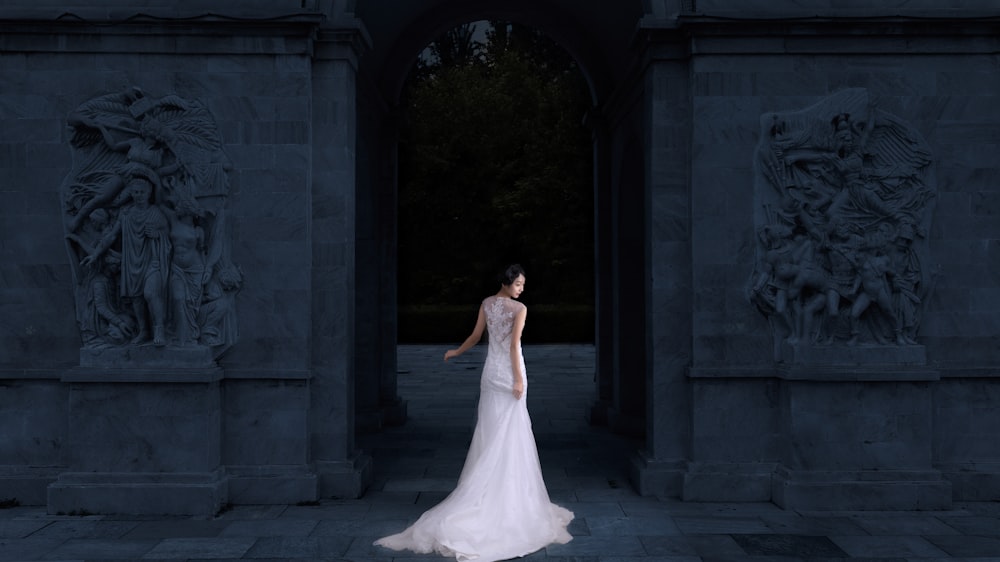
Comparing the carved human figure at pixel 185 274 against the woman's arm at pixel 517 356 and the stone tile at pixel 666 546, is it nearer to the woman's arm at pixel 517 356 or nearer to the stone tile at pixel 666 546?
the woman's arm at pixel 517 356

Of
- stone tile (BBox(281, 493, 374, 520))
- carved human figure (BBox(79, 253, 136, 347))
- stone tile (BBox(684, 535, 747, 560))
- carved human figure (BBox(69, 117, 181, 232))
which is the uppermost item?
carved human figure (BBox(69, 117, 181, 232))

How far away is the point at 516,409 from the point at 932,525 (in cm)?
395

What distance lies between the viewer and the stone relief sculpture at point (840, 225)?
345 inches

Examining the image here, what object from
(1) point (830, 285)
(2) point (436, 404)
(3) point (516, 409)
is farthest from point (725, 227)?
(2) point (436, 404)

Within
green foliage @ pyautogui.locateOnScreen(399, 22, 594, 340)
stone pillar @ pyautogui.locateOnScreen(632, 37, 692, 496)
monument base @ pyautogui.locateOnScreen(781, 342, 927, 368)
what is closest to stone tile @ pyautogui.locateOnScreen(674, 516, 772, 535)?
stone pillar @ pyautogui.locateOnScreen(632, 37, 692, 496)

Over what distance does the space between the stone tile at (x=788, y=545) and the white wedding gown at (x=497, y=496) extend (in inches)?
59.4

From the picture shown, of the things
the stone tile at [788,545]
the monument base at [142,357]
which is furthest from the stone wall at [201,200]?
the stone tile at [788,545]

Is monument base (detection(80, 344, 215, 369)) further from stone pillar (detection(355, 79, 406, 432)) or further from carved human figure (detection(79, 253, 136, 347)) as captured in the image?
stone pillar (detection(355, 79, 406, 432))

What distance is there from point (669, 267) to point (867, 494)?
9.54 feet

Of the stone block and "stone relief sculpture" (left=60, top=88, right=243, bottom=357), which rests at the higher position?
"stone relief sculpture" (left=60, top=88, right=243, bottom=357)

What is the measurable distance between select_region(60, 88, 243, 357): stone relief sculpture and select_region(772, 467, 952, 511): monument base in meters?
5.75

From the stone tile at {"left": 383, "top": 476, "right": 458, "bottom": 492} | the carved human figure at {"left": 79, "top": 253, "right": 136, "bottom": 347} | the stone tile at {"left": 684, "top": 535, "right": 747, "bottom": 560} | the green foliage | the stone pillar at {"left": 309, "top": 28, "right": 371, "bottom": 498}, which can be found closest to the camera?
the stone tile at {"left": 684, "top": 535, "right": 747, "bottom": 560}

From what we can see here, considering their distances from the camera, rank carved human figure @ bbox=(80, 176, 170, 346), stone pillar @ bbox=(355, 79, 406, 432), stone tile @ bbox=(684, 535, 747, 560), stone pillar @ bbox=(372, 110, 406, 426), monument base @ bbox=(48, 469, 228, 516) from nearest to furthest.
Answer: stone tile @ bbox=(684, 535, 747, 560), monument base @ bbox=(48, 469, 228, 516), carved human figure @ bbox=(80, 176, 170, 346), stone pillar @ bbox=(355, 79, 406, 432), stone pillar @ bbox=(372, 110, 406, 426)

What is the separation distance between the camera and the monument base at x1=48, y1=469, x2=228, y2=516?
8344mm
